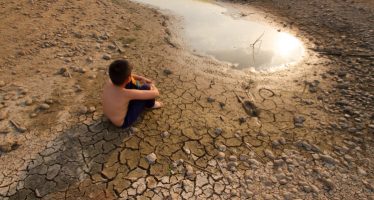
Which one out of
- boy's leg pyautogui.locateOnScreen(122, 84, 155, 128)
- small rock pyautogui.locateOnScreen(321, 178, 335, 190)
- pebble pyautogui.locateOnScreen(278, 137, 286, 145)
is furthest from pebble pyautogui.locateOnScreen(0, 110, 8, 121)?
small rock pyautogui.locateOnScreen(321, 178, 335, 190)

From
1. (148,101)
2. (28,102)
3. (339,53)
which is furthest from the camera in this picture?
(339,53)

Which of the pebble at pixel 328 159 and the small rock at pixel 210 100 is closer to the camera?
the pebble at pixel 328 159

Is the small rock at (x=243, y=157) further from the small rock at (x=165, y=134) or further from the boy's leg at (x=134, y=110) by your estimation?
the boy's leg at (x=134, y=110)

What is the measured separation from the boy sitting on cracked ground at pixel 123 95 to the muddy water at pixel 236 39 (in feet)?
6.98

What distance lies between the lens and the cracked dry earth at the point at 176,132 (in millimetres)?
3223

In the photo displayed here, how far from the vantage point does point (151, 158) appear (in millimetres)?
3438

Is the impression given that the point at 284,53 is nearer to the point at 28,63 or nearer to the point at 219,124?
the point at 219,124

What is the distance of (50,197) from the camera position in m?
3.07

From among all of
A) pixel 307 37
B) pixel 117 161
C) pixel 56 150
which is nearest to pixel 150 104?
pixel 117 161

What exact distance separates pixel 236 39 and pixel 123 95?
331 centimetres

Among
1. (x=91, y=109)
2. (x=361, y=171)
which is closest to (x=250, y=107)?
(x=361, y=171)

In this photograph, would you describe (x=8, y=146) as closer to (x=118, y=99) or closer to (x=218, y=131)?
(x=118, y=99)

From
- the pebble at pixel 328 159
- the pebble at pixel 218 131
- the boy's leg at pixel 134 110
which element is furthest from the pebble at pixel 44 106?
the pebble at pixel 328 159

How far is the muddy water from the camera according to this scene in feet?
18.0
